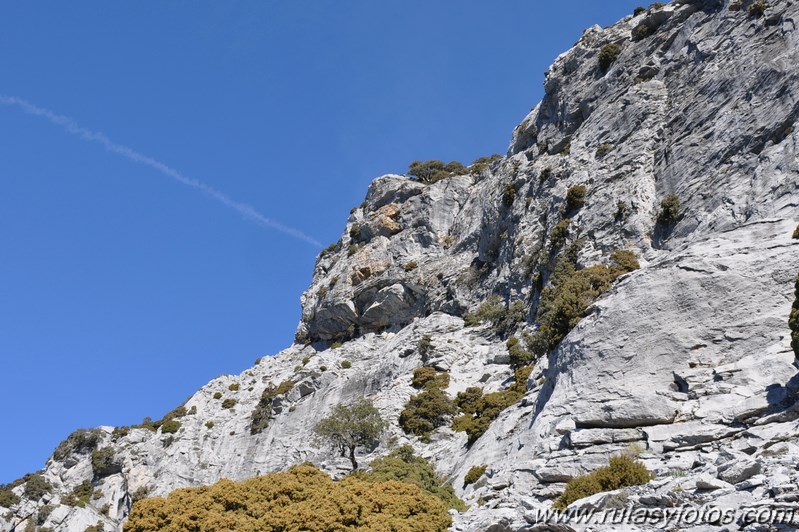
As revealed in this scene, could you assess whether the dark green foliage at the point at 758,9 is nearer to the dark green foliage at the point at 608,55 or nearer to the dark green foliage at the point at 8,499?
the dark green foliage at the point at 608,55

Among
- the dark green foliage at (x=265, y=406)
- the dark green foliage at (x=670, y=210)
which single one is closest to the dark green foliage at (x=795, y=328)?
the dark green foliage at (x=670, y=210)

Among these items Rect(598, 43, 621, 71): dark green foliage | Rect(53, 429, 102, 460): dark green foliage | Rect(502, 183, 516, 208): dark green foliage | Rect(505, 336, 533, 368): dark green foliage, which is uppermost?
Rect(598, 43, 621, 71): dark green foliage

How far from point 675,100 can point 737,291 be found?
26.0 metres

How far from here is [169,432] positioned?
216 feet

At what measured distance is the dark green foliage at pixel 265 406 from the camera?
2472 inches

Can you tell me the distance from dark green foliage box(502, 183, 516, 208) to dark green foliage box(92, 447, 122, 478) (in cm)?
4190

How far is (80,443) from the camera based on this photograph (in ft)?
229

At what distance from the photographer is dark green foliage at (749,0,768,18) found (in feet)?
145

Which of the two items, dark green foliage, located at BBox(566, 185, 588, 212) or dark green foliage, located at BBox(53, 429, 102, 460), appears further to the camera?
dark green foliage, located at BBox(53, 429, 102, 460)

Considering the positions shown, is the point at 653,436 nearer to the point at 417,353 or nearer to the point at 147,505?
the point at 147,505

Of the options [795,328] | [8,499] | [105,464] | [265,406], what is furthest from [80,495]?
[795,328]

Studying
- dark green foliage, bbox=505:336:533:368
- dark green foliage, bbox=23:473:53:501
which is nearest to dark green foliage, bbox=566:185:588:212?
dark green foliage, bbox=505:336:533:368

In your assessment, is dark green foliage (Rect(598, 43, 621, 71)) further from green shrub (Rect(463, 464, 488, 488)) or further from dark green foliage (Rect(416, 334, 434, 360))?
green shrub (Rect(463, 464, 488, 488))

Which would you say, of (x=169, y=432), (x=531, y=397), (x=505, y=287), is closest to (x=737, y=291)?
(x=531, y=397)
